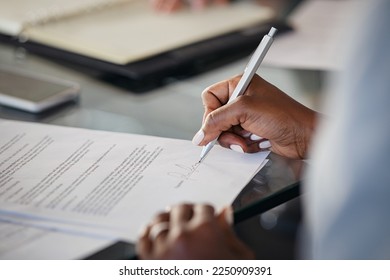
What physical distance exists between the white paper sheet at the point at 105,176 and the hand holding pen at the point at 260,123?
0.07ft

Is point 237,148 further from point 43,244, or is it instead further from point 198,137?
point 43,244

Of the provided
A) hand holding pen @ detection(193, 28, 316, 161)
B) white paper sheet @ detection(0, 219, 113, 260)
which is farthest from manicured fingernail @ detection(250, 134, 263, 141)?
white paper sheet @ detection(0, 219, 113, 260)

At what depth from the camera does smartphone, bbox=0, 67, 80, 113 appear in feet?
3.55

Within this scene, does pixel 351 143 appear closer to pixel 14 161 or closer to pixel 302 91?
pixel 14 161

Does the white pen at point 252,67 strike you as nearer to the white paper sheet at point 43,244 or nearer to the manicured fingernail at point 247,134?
the manicured fingernail at point 247,134

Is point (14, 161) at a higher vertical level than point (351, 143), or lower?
lower

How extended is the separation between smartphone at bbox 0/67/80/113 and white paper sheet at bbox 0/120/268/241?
77 millimetres

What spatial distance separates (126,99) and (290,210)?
0.36 m

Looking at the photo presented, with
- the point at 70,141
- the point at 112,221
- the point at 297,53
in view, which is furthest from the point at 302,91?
the point at 112,221

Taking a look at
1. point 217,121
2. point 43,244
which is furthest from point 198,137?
point 43,244

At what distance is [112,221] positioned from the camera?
2.50 feet

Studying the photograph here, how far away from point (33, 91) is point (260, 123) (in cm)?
39
